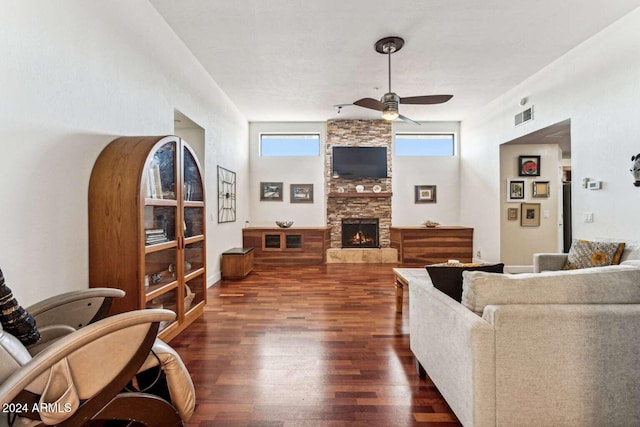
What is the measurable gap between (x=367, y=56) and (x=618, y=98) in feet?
9.29

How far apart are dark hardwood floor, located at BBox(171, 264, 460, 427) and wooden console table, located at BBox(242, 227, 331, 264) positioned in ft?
7.40

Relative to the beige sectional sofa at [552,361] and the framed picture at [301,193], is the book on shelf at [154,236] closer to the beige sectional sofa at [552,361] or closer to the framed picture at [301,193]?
the beige sectional sofa at [552,361]

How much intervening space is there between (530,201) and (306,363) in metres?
5.39

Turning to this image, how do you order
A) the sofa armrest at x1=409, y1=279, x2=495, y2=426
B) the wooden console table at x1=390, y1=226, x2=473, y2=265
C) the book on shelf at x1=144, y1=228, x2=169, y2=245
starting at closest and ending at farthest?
1. the sofa armrest at x1=409, y1=279, x2=495, y2=426
2. the book on shelf at x1=144, y1=228, x2=169, y2=245
3. the wooden console table at x1=390, y1=226, x2=473, y2=265

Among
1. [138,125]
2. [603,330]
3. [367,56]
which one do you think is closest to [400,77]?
[367,56]

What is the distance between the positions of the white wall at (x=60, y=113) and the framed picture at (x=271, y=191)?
13.7ft

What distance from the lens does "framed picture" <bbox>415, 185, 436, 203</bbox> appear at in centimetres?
721

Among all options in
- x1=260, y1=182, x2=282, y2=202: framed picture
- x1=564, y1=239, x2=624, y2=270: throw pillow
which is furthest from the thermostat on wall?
x1=260, y1=182, x2=282, y2=202: framed picture

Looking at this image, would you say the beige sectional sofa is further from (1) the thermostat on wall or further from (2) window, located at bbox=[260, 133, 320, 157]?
(2) window, located at bbox=[260, 133, 320, 157]

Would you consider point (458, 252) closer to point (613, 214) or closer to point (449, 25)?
point (613, 214)

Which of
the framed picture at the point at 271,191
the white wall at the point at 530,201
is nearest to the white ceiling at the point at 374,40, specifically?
the white wall at the point at 530,201

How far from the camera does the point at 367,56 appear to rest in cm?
395

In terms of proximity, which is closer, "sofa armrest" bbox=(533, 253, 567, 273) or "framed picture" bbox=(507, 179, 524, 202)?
"sofa armrest" bbox=(533, 253, 567, 273)

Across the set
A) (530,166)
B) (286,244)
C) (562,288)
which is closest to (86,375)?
(562,288)
